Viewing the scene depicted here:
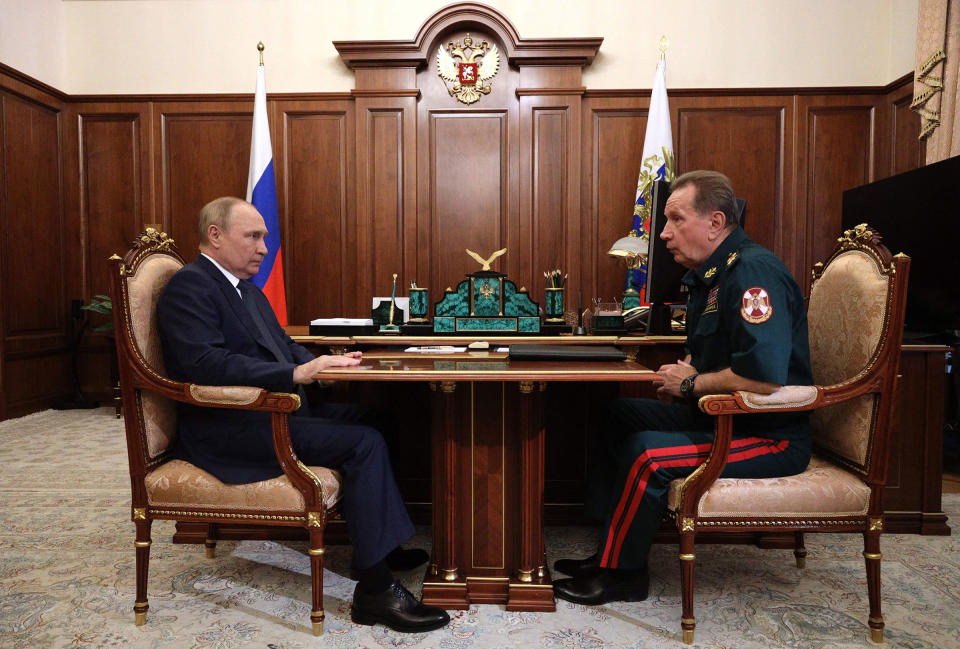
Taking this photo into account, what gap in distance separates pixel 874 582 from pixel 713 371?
2.60 feet

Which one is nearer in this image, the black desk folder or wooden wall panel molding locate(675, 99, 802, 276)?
the black desk folder

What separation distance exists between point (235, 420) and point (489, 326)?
1366 millimetres

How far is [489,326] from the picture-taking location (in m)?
3.07

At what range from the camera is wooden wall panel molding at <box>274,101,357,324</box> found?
5566 mm

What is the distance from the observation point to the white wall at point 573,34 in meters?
5.36

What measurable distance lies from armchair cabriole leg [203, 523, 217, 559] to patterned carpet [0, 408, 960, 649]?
0.15ft

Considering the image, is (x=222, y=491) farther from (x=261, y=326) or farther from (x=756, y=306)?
(x=756, y=306)

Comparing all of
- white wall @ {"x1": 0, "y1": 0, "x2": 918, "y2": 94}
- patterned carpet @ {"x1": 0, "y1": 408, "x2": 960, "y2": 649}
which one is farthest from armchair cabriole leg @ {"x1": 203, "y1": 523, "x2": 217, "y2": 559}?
white wall @ {"x1": 0, "y1": 0, "x2": 918, "y2": 94}

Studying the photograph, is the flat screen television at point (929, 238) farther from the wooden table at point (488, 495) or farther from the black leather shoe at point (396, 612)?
the black leather shoe at point (396, 612)

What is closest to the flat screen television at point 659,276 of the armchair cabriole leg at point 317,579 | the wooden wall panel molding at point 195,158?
the armchair cabriole leg at point 317,579

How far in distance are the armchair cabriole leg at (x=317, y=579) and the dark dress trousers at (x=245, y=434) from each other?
0.11 meters

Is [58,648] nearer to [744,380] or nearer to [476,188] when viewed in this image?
[744,380]

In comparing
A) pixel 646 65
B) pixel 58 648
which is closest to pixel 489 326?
Result: pixel 58 648

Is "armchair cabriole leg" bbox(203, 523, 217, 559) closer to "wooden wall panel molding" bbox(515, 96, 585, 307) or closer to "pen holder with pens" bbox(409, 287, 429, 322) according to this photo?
"pen holder with pens" bbox(409, 287, 429, 322)
